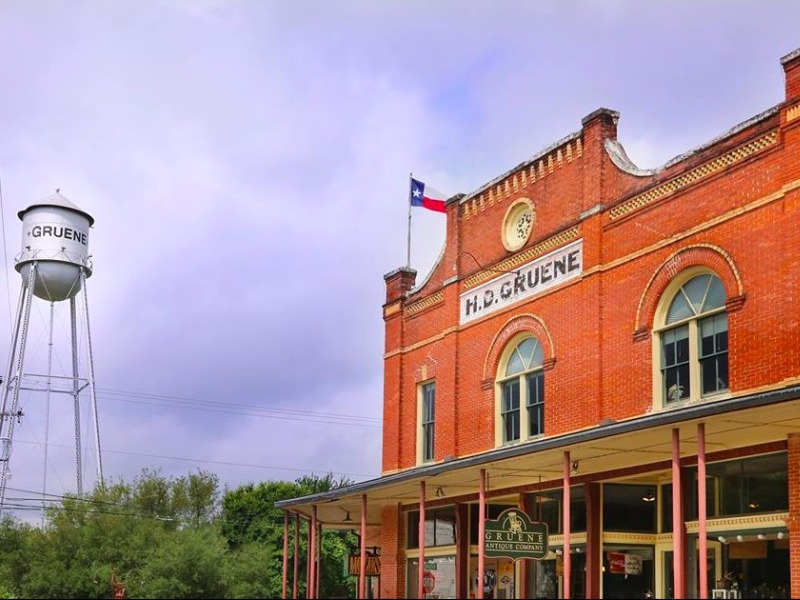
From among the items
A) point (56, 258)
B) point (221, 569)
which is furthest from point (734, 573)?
point (56, 258)

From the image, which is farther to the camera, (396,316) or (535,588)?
(396,316)

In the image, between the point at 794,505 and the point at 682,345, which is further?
the point at 682,345

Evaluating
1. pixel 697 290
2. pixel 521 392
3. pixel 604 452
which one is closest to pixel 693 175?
pixel 697 290

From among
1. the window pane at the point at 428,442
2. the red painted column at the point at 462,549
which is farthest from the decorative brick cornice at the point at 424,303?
the red painted column at the point at 462,549

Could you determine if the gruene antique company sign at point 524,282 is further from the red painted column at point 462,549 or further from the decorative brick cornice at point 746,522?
the decorative brick cornice at point 746,522

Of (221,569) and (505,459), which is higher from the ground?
(505,459)

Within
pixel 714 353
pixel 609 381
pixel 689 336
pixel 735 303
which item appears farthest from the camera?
pixel 609 381

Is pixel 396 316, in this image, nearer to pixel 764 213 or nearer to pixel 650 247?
pixel 650 247

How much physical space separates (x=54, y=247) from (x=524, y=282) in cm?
2261

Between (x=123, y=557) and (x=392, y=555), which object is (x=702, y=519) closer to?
(x=392, y=555)

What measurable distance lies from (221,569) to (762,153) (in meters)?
15.6

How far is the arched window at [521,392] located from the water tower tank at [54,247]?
21774mm

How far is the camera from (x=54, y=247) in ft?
140

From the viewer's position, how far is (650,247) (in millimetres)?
22281
